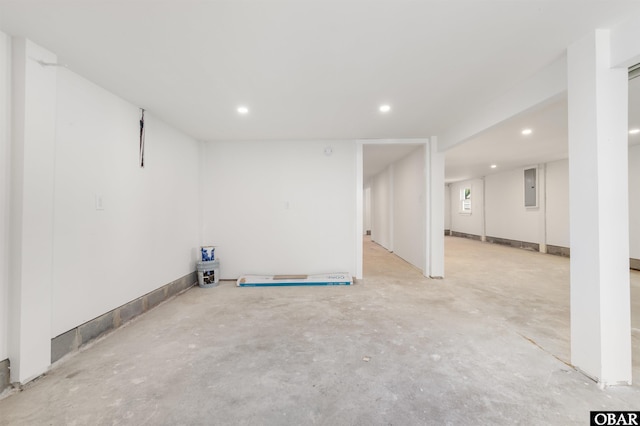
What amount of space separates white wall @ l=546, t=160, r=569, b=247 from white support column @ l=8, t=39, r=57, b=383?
376 inches

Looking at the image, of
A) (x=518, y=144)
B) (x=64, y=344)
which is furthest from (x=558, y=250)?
(x=64, y=344)

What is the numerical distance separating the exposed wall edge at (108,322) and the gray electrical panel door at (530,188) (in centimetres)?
929

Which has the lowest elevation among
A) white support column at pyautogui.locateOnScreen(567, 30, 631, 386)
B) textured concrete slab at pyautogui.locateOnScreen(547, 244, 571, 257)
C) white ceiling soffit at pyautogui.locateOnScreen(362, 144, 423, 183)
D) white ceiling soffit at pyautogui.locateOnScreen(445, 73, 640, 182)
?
textured concrete slab at pyautogui.locateOnScreen(547, 244, 571, 257)

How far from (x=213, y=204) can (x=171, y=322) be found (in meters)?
2.22

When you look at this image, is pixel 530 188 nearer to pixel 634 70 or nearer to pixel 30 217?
pixel 634 70

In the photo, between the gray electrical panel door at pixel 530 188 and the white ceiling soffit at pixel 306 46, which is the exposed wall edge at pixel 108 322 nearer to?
the white ceiling soffit at pixel 306 46

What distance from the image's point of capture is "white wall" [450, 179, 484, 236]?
10.1 metres

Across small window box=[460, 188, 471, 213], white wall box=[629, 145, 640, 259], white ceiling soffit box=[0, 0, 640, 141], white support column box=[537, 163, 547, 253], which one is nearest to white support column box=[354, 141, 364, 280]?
white ceiling soffit box=[0, 0, 640, 141]

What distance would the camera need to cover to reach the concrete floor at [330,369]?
151 centimetres

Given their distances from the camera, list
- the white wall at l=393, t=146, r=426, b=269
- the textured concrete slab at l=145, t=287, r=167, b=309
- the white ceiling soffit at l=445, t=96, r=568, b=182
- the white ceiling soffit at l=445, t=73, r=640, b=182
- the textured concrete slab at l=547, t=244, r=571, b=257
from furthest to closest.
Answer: the textured concrete slab at l=547, t=244, r=571, b=257
the white wall at l=393, t=146, r=426, b=269
the white ceiling soffit at l=445, t=96, r=568, b=182
the white ceiling soffit at l=445, t=73, r=640, b=182
the textured concrete slab at l=145, t=287, r=167, b=309

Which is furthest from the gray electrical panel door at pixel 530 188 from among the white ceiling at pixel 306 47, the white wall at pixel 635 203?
the white ceiling at pixel 306 47

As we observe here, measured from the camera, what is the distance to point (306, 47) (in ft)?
6.40

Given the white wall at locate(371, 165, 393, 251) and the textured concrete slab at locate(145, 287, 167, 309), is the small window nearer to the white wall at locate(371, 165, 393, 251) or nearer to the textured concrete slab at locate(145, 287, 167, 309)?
the white wall at locate(371, 165, 393, 251)

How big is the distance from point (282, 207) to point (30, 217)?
3.06 meters
